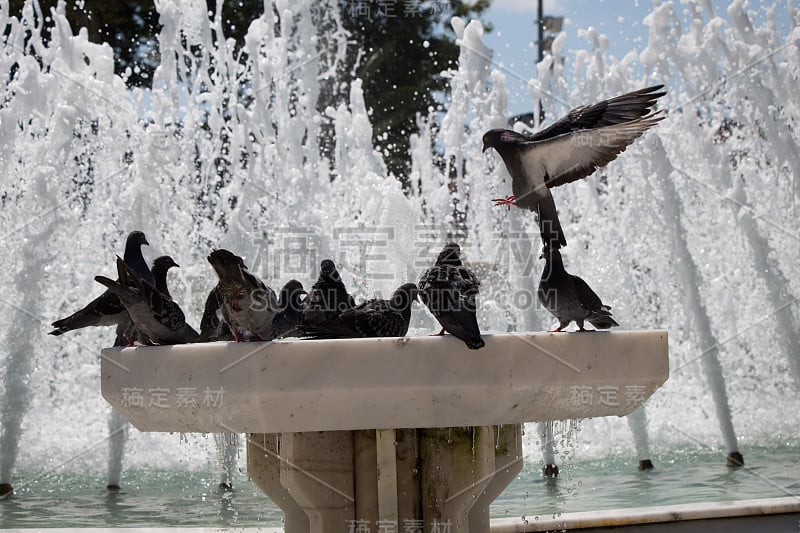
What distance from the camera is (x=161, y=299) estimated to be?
10.4 feet

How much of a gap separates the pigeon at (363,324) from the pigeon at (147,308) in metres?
0.48

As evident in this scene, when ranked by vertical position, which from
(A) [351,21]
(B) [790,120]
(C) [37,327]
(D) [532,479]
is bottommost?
(D) [532,479]

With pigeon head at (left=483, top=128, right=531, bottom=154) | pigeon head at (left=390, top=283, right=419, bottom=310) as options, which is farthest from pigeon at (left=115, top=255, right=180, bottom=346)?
pigeon head at (left=483, top=128, right=531, bottom=154)

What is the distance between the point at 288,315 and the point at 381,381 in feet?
2.15

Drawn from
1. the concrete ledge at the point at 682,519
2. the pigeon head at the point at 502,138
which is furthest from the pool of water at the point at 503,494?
the pigeon head at the point at 502,138

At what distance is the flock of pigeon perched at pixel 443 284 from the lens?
294cm

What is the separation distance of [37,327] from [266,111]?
3.86 m

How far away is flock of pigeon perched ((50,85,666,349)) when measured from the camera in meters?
2.94

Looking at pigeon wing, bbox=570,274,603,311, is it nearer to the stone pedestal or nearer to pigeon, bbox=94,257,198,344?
the stone pedestal

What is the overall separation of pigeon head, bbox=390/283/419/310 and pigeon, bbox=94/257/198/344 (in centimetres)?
73

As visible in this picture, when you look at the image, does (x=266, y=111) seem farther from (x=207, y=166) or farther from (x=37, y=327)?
(x=37, y=327)

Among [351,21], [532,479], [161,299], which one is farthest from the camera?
[351,21]

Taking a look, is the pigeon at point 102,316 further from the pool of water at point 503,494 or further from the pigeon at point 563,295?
the pigeon at point 563,295

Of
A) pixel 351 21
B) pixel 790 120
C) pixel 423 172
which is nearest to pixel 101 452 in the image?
pixel 790 120
